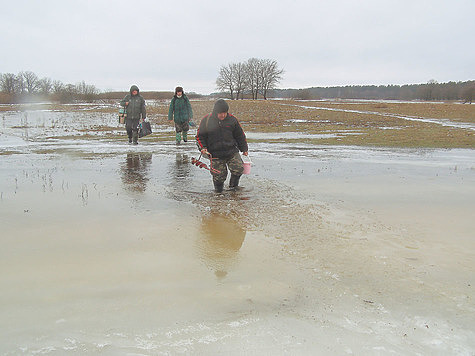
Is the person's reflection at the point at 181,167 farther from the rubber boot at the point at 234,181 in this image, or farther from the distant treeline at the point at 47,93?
the distant treeline at the point at 47,93

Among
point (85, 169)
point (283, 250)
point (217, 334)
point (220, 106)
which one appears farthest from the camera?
point (85, 169)

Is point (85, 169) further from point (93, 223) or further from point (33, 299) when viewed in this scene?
point (33, 299)

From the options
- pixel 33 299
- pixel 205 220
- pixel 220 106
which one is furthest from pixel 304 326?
pixel 220 106

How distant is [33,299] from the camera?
3402 mm

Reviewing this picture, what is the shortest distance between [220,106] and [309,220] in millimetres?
2735

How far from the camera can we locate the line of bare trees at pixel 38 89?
73.4 metres

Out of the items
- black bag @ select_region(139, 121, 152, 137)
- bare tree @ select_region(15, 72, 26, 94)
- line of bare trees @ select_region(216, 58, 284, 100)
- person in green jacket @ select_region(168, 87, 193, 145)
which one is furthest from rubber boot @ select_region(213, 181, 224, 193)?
bare tree @ select_region(15, 72, 26, 94)

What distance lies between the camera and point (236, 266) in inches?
163

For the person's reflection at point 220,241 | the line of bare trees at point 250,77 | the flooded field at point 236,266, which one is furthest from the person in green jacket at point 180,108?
the line of bare trees at point 250,77

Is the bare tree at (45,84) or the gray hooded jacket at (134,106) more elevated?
the bare tree at (45,84)

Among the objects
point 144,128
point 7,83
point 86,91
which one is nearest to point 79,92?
point 86,91

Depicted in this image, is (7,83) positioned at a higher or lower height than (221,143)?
higher

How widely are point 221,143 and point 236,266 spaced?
11.5ft

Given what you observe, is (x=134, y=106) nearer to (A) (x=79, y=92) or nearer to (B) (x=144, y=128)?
(B) (x=144, y=128)
